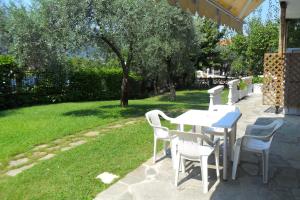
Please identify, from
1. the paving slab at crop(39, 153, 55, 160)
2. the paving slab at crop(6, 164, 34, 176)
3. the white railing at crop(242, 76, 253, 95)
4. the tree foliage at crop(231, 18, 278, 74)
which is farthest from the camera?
the tree foliage at crop(231, 18, 278, 74)

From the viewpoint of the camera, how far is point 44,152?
23.2 feet

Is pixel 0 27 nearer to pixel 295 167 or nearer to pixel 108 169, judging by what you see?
pixel 108 169

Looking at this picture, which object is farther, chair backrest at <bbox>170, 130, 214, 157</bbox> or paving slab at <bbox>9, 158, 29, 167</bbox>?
paving slab at <bbox>9, 158, 29, 167</bbox>

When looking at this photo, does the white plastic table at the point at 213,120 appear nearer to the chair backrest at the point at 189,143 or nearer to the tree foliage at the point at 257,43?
the chair backrest at the point at 189,143

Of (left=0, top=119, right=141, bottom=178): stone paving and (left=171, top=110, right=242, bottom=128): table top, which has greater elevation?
(left=171, top=110, right=242, bottom=128): table top

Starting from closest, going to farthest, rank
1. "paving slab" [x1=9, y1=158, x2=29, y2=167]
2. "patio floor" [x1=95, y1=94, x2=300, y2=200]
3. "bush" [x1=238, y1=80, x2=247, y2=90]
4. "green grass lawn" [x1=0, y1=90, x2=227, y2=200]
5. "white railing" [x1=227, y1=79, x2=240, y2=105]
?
"patio floor" [x1=95, y1=94, x2=300, y2=200], "green grass lawn" [x1=0, y1=90, x2=227, y2=200], "paving slab" [x1=9, y1=158, x2=29, y2=167], "white railing" [x1=227, y1=79, x2=240, y2=105], "bush" [x1=238, y1=80, x2=247, y2=90]

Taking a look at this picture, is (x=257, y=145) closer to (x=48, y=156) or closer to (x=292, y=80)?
(x=48, y=156)

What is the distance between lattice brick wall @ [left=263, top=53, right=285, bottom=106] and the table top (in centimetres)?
551

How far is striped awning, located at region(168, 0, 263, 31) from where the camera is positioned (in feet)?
15.2

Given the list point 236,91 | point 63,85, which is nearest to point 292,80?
point 236,91

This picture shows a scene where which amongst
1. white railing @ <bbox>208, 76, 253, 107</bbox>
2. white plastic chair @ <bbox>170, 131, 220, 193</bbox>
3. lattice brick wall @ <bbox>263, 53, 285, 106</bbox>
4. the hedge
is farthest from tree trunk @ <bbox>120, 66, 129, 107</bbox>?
white plastic chair @ <bbox>170, 131, 220, 193</bbox>

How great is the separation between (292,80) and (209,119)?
6241 millimetres

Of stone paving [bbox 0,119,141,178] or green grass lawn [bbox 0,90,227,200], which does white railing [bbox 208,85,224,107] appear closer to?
green grass lawn [bbox 0,90,227,200]

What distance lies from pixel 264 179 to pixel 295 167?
3.23 feet
